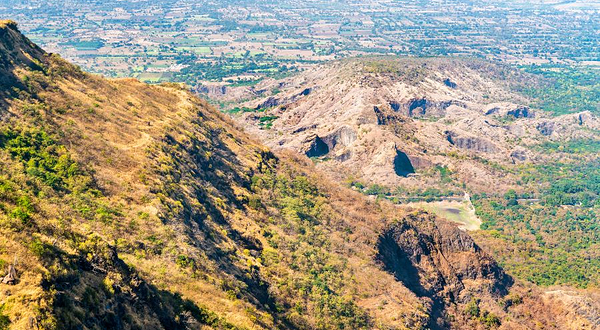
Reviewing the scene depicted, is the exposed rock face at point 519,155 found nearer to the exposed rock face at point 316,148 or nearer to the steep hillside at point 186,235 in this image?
the exposed rock face at point 316,148

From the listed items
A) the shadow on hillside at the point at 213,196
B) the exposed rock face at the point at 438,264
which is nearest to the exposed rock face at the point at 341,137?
the exposed rock face at the point at 438,264

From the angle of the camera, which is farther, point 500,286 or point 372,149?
point 372,149

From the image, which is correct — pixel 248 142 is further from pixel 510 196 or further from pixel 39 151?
pixel 510 196

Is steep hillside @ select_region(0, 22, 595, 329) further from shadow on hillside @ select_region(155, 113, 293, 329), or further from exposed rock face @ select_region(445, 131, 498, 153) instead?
exposed rock face @ select_region(445, 131, 498, 153)

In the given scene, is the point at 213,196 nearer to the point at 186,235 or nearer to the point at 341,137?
the point at 186,235

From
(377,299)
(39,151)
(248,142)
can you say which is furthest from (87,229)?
(248,142)

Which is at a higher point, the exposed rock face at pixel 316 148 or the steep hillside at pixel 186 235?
the steep hillside at pixel 186 235
